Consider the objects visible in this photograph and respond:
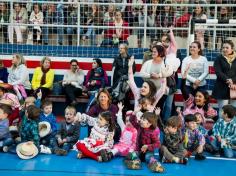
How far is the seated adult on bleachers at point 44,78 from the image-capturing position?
1043cm

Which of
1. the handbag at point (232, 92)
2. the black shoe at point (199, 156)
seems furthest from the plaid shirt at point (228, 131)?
the handbag at point (232, 92)

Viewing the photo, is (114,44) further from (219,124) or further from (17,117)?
(219,124)

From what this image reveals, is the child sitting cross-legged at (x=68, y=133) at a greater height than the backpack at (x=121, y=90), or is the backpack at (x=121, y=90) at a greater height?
the backpack at (x=121, y=90)

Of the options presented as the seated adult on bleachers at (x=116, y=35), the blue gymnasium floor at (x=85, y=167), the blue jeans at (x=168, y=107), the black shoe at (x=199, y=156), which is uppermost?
the seated adult on bleachers at (x=116, y=35)

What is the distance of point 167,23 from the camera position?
11094 millimetres

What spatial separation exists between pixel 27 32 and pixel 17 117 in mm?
3136

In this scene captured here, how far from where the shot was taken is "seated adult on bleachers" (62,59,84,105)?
33.8ft

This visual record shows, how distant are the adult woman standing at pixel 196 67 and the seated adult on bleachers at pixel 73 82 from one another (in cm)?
226

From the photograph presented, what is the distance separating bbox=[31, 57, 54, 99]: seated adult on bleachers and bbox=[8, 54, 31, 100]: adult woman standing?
210 millimetres

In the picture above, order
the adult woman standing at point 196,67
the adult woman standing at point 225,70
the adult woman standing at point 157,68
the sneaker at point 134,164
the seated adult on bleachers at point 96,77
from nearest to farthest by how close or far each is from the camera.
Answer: the sneaker at point 134,164
the adult woman standing at point 225,70
the adult woman standing at point 157,68
the adult woman standing at point 196,67
the seated adult on bleachers at point 96,77

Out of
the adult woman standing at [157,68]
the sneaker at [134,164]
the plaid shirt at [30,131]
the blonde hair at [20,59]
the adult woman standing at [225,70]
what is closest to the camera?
the sneaker at [134,164]

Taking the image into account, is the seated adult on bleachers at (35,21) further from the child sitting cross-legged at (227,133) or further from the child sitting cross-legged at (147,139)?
the child sitting cross-legged at (227,133)

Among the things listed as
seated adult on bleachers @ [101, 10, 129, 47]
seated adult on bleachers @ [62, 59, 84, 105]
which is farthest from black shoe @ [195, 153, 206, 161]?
seated adult on bleachers @ [101, 10, 129, 47]

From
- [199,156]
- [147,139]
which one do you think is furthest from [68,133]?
[199,156]
